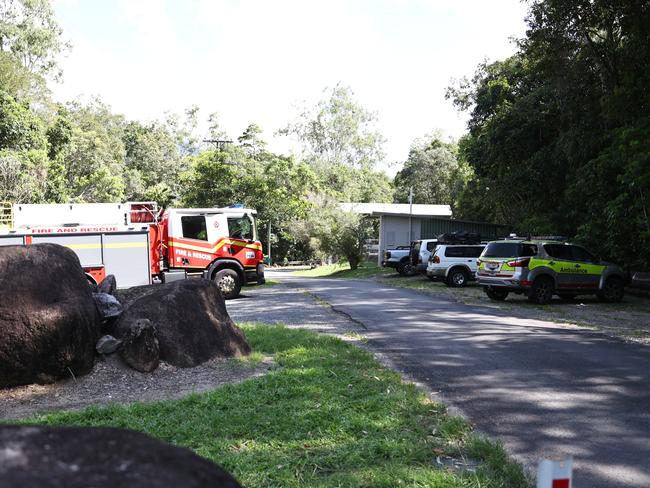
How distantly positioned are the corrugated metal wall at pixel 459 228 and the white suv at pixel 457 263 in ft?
36.6

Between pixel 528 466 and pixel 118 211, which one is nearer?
pixel 528 466

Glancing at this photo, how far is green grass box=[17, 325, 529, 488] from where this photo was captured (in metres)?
4.27

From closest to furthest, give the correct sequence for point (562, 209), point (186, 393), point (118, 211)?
point (186, 393) → point (118, 211) → point (562, 209)

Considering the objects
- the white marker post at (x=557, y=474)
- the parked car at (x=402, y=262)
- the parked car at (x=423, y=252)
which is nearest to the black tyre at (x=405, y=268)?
the parked car at (x=402, y=262)

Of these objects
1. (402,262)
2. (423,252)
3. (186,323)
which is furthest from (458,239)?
(186,323)

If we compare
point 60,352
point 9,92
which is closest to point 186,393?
point 60,352

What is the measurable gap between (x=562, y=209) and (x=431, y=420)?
21002mm

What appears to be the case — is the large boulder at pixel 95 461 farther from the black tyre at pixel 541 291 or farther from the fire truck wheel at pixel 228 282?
the black tyre at pixel 541 291

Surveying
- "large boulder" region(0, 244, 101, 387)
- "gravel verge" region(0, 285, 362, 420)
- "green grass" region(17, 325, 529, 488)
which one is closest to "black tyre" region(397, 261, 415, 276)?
"gravel verge" region(0, 285, 362, 420)

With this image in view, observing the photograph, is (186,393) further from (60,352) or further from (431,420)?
(431,420)

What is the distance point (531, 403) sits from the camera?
21.3 ft

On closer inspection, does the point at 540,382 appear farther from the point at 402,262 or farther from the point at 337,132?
the point at 337,132

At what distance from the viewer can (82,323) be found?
7246mm

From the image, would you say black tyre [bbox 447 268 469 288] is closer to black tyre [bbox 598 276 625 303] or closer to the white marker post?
black tyre [bbox 598 276 625 303]
